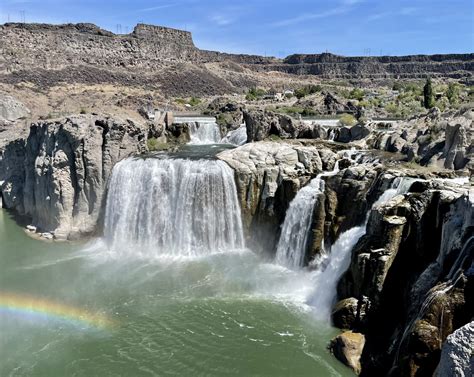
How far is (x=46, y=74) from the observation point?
76812mm

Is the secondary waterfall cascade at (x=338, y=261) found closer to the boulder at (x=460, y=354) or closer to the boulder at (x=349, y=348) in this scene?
the boulder at (x=349, y=348)

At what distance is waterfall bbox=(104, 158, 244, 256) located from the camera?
2080cm

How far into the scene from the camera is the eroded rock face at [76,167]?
2300 cm

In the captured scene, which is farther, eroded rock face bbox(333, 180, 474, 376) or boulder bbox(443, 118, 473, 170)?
boulder bbox(443, 118, 473, 170)

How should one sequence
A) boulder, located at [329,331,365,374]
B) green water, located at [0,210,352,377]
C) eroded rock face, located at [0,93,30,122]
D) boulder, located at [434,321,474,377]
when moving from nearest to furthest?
1. boulder, located at [434,321,474,377]
2. boulder, located at [329,331,365,374]
3. green water, located at [0,210,352,377]
4. eroded rock face, located at [0,93,30,122]

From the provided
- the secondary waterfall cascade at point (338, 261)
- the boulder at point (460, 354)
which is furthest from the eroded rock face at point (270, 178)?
the boulder at point (460, 354)

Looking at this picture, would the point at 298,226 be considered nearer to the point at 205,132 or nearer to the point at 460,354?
the point at 460,354

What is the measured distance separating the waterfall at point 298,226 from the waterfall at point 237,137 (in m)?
13.9

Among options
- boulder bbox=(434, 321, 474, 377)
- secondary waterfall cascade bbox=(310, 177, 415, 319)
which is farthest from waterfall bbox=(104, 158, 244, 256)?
boulder bbox=(434, 321, 474, 377)

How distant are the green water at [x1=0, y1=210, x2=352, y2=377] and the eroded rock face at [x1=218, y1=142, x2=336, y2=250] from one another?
5.19 ft

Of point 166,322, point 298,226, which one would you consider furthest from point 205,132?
point 166,322

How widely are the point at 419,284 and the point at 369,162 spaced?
1007 cm

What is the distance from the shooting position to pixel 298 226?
1842 cm

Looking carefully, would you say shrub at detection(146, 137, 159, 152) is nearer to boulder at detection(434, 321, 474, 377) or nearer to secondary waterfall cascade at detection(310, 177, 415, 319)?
secondary waterfall cascade at detection(310, 177, 415, 319)
